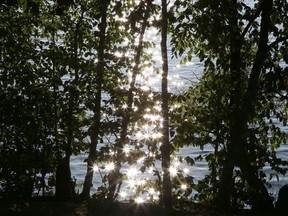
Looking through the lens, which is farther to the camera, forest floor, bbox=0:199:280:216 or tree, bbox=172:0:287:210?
tree, bbox=172:0:287:210

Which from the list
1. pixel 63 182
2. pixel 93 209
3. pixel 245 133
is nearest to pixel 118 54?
pixel 63 182

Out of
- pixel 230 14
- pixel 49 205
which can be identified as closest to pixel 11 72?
pixel 49 205

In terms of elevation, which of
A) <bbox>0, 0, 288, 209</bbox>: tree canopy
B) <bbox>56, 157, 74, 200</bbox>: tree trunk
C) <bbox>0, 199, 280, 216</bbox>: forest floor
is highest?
<bbox>0, 0, 288, 209</bbox>: tree canopy

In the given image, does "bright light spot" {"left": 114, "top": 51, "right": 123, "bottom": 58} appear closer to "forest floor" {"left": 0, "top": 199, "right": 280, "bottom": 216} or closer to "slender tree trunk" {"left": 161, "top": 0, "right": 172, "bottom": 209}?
"slender tree trunk" {"left": 161, "top": 0, "right": 172, "bottom": 209}

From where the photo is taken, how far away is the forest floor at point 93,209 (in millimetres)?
8227

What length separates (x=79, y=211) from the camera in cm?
841

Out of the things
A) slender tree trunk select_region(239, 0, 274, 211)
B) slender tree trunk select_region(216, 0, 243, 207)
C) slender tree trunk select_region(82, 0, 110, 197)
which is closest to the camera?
slender tree trunk select_region(239, 0, 274, 211)

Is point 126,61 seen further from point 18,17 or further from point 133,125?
point 18,17

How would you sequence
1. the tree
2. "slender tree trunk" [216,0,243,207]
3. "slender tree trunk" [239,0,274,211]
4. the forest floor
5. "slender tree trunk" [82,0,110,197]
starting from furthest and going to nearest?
"slender tree trunk" [82,0,110,197] < "slender tree trunk" [216,0,243,207] < "slender tree trunk" [239,0,274,211] < the tree < the forest floor

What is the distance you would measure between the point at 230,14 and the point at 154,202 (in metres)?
4.83

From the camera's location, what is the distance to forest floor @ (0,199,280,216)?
27.0ft

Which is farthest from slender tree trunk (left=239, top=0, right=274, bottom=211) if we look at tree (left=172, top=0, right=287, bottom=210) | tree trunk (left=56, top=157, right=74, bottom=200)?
tree trunk (left=56, top=157, right=74, bottom=200)

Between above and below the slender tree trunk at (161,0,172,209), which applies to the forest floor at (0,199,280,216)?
below

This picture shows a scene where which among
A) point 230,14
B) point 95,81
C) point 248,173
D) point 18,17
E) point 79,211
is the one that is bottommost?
point 79,211
